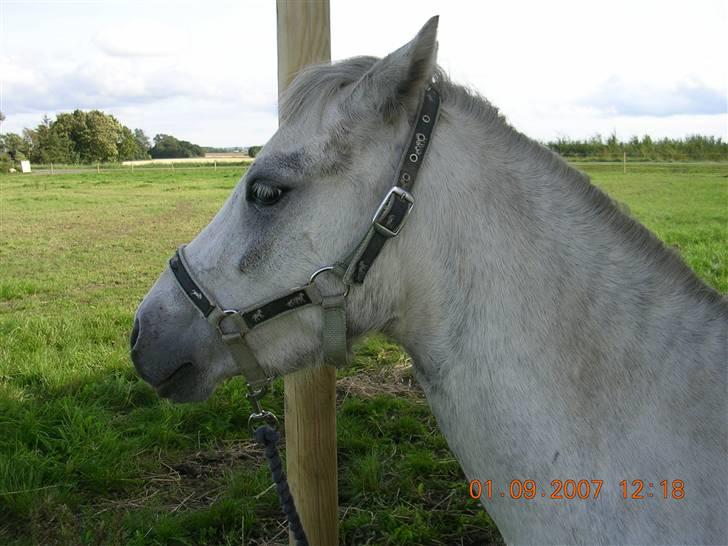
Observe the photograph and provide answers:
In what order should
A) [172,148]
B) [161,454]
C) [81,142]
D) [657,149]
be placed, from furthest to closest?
[172,148] < [81,142] < [657,149] < [161,454]

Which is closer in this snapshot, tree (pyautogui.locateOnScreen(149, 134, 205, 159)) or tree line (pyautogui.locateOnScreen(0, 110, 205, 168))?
tree line (pyautogui.locateOnScreen(0, 110, 205, 168))

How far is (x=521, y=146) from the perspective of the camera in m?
1.87

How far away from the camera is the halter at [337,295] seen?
170 centimetres

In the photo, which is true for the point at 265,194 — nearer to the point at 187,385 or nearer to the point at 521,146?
the point at 187,385

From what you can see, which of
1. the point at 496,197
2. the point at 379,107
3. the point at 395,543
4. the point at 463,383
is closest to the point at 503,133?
the point at 496,197

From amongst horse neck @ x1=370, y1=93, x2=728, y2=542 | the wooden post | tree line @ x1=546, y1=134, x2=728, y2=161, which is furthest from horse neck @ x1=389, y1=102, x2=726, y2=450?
tree line @ x1=546, y1=134, x2=728, y2=161

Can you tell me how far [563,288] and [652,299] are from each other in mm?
267

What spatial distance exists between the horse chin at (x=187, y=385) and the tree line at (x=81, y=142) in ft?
175

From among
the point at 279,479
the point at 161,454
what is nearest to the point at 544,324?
the point at 279,479

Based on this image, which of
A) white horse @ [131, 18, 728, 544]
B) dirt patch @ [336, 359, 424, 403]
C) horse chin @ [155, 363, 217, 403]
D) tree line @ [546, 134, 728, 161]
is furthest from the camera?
tree line @ [546, 134, 728, 161]

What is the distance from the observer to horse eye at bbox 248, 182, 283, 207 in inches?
70.2

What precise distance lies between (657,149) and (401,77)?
30261mm

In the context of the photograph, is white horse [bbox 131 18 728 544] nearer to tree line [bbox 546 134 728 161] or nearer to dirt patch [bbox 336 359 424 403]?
dirt patch [bbox 336 359 424 403]

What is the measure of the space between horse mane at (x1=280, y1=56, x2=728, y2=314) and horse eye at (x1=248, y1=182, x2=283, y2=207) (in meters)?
0.24
